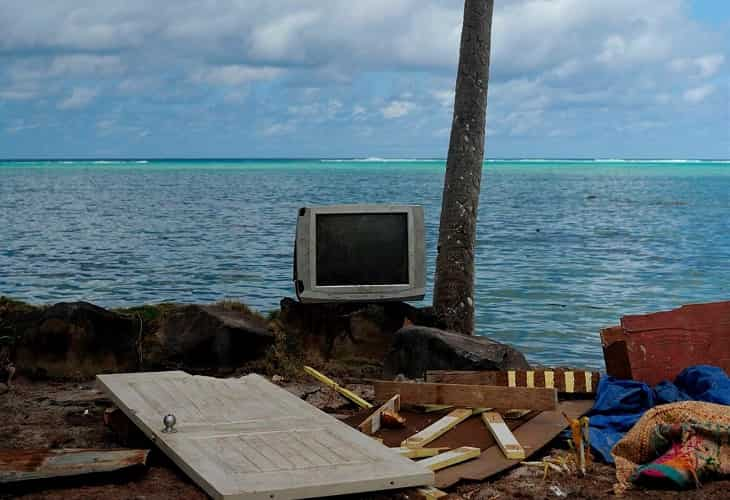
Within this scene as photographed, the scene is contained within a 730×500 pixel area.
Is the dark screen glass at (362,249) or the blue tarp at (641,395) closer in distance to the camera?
the blue tarp at (641,395)

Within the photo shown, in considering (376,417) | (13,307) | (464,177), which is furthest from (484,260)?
(376,417)

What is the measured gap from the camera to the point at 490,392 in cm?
664

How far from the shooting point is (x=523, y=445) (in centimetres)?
616

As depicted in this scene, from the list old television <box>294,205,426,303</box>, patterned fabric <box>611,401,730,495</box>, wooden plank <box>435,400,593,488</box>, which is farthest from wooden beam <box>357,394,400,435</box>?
old television <box>294,205,426,303</box>

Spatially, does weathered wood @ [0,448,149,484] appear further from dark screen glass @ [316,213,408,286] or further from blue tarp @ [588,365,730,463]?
dark screen glass @ [316,213,408,286]

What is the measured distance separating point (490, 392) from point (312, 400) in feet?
5.16

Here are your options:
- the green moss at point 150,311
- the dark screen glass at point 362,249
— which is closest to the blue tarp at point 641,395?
the dark screen glass at point 362,249

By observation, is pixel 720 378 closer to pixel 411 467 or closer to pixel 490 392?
pixel 490 392

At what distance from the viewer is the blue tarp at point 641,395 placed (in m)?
6.63

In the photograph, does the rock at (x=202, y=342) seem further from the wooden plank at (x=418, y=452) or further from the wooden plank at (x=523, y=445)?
the wooden plank at (x=418, y=452)

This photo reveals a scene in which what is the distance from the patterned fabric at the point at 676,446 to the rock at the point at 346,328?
3.23 meters

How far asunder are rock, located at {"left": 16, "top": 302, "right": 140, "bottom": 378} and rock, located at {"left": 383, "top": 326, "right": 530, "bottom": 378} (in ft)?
7.15

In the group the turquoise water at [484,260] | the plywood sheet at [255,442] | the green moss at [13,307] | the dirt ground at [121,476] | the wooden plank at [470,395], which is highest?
the green moss at [13,307]

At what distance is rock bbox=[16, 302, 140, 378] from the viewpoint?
852 cm
